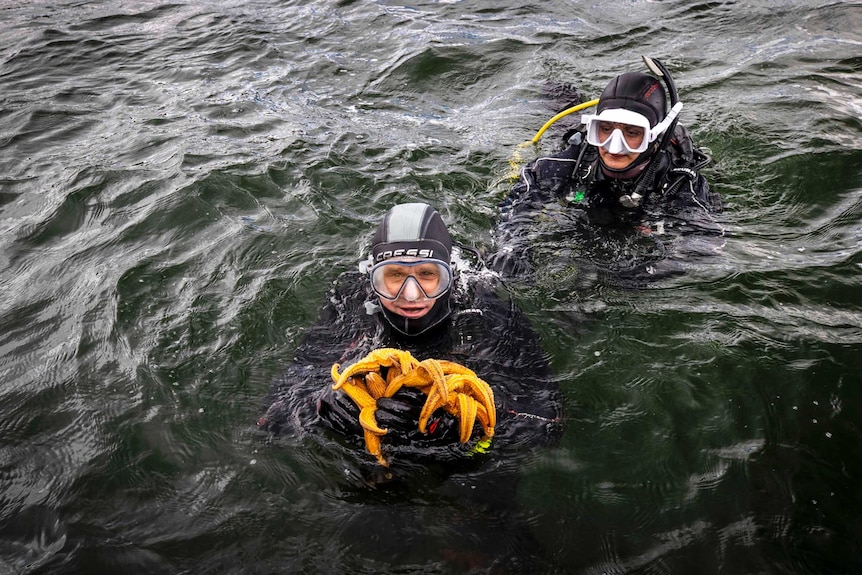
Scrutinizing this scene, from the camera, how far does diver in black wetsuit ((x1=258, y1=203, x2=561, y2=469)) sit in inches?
135

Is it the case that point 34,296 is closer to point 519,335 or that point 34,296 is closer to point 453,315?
point 453,315

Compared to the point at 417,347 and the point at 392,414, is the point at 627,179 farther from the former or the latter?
the point at 392,414

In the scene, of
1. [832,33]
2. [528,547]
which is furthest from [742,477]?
[832,33]

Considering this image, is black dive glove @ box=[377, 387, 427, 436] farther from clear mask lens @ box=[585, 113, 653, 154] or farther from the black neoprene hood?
the black neoprene hood

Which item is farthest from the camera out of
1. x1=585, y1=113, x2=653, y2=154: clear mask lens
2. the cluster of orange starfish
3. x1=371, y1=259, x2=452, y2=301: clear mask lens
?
x1=585, y1=113, x2=653, y2=154: clear mask lens

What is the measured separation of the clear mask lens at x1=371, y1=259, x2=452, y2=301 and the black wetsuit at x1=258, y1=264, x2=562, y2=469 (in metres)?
0.31

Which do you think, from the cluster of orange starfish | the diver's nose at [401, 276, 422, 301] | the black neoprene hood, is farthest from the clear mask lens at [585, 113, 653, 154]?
the cluster of orange starfish

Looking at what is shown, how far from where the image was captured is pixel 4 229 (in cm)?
572

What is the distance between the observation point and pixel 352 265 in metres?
5.25

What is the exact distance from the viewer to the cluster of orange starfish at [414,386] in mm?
3164

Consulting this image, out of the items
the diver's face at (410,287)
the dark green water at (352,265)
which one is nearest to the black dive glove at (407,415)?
the dark green water at (352,265)

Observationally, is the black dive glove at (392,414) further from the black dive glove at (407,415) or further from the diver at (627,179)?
the diver at (627,179)

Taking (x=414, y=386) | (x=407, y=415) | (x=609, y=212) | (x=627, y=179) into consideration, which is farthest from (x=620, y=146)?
(x=407, y=415)

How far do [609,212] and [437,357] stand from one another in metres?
2.43
